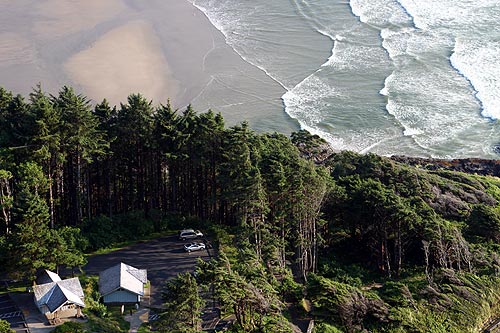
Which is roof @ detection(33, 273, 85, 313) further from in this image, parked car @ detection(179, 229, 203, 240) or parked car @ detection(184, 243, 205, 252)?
parked car @ detection(179, 229, 203, 240)

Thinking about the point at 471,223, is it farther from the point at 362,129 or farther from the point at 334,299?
the point at 362,129

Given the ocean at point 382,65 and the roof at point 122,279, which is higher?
the roof at point 122,279

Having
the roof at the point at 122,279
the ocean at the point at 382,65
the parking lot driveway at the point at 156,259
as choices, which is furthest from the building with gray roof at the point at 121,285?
the ocean at the point at 382,65

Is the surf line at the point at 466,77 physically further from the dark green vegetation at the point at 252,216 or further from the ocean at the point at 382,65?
the dark green vegetation at the point at 252,216

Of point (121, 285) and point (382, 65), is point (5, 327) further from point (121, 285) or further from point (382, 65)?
point (382, 65)

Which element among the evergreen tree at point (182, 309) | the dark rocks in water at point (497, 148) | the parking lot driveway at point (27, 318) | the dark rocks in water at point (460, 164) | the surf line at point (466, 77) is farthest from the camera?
the surf line at point (466, 77)

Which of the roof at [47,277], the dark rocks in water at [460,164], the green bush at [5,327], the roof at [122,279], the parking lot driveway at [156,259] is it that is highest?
the green bush at [5,327]

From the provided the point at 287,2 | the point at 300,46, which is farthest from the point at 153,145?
the point at 287,2

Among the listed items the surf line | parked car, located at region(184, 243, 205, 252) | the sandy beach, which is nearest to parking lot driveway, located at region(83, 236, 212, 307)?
parked car, located at region(184, 243, 205, 252)
